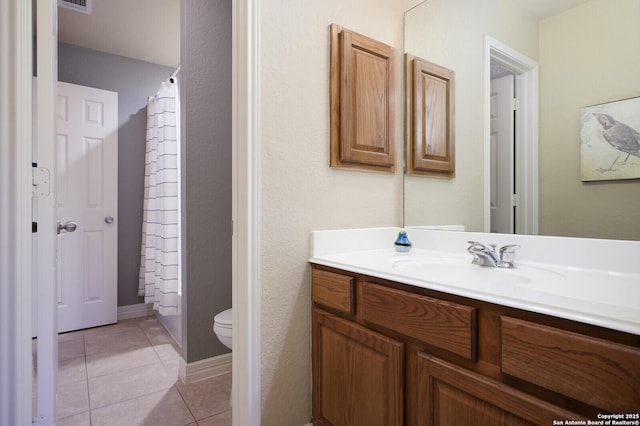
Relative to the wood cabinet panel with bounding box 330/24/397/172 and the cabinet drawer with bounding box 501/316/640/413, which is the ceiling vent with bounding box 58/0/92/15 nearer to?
the wood cabinet panel with bounding box 330/24/397/172

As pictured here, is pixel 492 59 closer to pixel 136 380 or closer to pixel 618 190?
pixel 618 190

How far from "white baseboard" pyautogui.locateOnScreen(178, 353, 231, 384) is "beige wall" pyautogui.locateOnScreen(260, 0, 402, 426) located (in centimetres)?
88

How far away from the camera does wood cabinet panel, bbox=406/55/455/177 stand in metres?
1.53

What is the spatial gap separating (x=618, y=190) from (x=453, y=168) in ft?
1.98

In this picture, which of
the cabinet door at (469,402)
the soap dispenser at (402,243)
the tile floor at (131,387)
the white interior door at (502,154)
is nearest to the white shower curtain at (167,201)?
the tile floor at (131,387)

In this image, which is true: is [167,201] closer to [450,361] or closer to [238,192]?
[238,192]

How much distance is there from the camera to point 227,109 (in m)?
2.07

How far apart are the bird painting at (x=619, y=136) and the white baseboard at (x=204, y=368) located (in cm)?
214

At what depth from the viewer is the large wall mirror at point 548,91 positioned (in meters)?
1.01

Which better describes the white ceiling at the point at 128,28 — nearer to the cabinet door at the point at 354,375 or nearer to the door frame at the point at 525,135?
→ the door frame at the point at 525,135

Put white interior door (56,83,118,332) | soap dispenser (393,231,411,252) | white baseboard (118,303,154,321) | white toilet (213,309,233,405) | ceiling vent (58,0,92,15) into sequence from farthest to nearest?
1. white baseboard (118,303,154,321)
2. white interior door (56,83,118,332)
3. ceiling vent (58,0,92,15)
4. white toilet (213,309,233,405)
5. soap dispenser (393,231,411,252)

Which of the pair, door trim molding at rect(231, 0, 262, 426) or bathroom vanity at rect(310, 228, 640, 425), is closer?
bathroom vanity at rect(310, 228, 640, 425)

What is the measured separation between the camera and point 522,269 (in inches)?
45.1

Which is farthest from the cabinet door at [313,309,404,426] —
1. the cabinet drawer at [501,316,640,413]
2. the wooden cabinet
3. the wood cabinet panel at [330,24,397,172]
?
the wood cabinet panel at [330,24,397,172]
